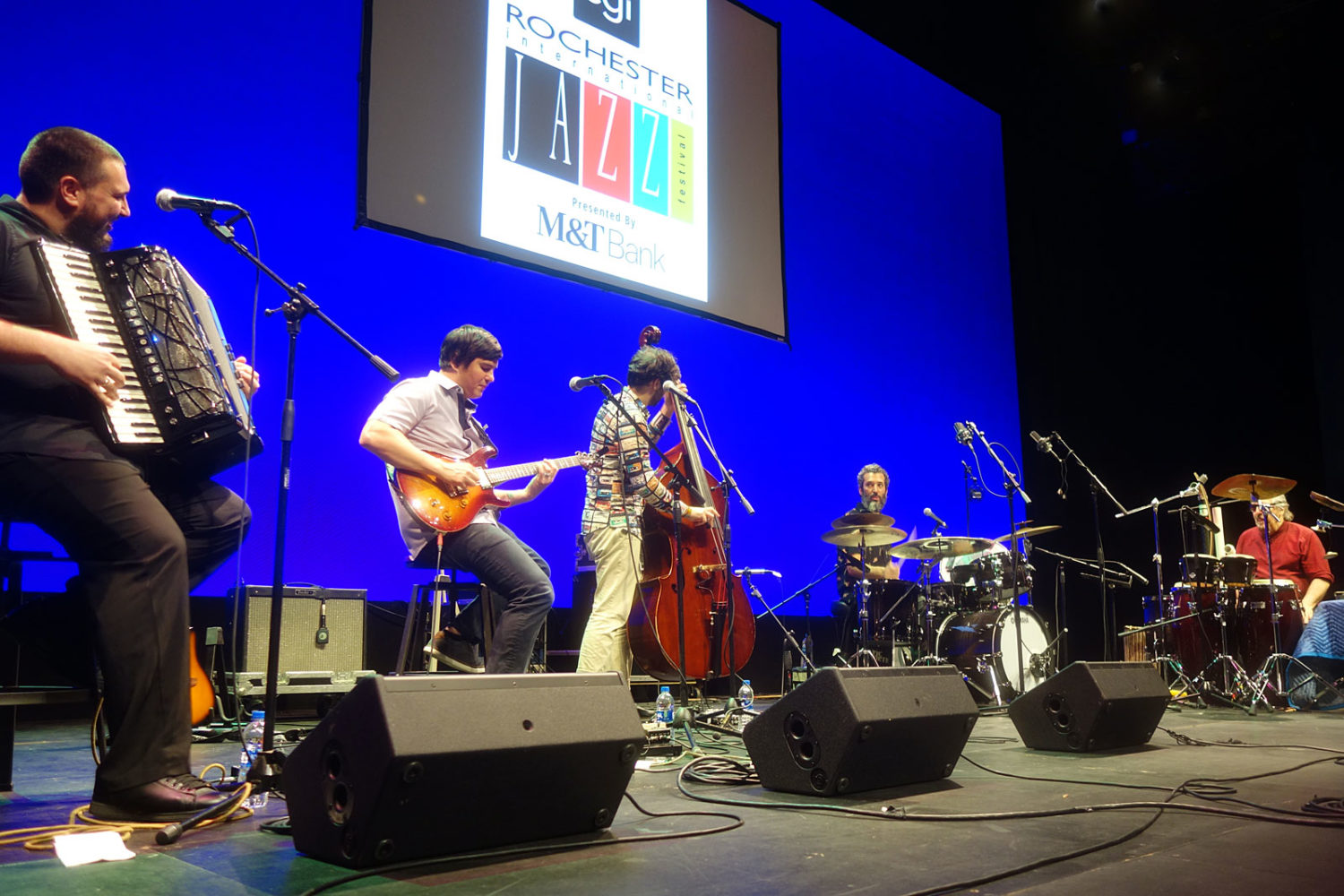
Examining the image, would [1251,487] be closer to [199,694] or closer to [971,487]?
[971,487]

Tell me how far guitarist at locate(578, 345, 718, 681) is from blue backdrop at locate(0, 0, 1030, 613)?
4.83 feet

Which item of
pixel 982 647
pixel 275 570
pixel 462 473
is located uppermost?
pixel 462 473

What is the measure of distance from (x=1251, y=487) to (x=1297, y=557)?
2.28 ft

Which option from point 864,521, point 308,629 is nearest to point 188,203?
point 308,629

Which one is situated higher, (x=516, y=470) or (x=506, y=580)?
(x=516, y=470)

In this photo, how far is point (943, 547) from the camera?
230 inches

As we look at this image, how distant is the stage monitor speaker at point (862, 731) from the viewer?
250 cm

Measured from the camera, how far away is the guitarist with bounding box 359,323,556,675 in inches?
153

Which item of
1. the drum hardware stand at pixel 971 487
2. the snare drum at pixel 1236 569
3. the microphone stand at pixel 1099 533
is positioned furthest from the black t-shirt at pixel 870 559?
the snare drum at pixel 1236 569

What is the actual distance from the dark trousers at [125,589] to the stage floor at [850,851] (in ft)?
0.70

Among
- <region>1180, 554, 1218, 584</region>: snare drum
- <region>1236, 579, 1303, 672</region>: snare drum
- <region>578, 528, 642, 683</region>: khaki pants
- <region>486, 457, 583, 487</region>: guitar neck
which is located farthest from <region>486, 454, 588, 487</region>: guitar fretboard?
<region>1236, 579, 1303, 672</region>: snare drum

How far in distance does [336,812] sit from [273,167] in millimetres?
4172

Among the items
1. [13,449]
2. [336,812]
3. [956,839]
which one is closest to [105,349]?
[13,449]

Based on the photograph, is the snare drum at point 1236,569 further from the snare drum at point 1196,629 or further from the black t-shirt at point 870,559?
the black t-shirt at point 870,559
